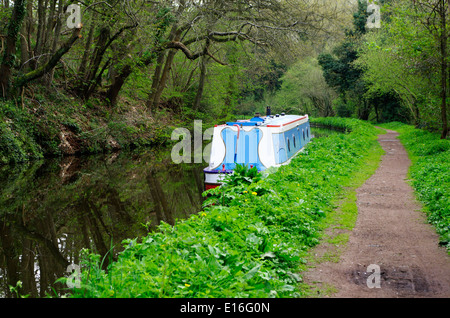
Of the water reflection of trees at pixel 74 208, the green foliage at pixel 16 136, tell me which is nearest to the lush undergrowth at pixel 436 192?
the water reflection of trees at pixel 74 208

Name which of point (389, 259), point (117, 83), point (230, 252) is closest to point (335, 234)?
point (389, 259)

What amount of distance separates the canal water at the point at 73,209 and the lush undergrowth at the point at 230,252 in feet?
1.54

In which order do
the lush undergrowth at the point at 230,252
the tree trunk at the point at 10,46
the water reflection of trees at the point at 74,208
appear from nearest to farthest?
1. the lush undergrowth at the point at 230,252
2. the water reflection of trees at the point at 74,208
3. the tree trunk at the point at 10,46

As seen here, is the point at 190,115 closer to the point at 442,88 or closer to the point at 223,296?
the point at 442,88

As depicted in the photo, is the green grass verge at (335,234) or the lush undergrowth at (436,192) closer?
the green grass verge at (335,234)

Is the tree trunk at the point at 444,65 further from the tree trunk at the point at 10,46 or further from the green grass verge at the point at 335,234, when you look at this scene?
the tree trunk at the point at 10,46

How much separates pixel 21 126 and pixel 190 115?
14.8 meters

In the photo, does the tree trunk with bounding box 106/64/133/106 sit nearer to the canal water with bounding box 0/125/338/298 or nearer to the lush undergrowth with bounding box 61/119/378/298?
the canal water with bounding box 0/125/338/298

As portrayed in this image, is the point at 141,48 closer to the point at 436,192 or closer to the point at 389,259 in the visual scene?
the point at 436,192

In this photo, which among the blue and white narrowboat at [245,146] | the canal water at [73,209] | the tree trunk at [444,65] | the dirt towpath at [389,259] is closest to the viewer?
the dirt towpath at [389,259]

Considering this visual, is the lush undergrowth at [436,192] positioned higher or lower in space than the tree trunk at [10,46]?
lower

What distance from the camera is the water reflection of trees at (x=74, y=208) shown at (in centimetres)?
669

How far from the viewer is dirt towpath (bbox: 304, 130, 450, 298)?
4.50 meters

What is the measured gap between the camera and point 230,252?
4.59 meters
